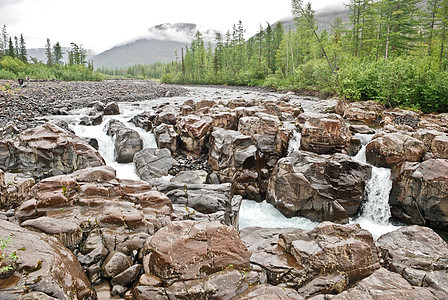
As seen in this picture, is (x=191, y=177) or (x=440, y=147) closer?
(x=440, y=147)

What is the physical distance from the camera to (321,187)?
45.4 ft

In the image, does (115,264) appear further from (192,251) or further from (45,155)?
(45,155)

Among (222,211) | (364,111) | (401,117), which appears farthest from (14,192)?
(401,117)

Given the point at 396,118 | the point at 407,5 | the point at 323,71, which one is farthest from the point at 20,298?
the point at 407,5

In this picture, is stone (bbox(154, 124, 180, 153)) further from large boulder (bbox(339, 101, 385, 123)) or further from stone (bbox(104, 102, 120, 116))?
large boulder (bbox(339, 101, 385, 123))

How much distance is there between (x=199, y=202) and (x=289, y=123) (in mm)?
12934

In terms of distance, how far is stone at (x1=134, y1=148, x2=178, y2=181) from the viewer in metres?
17.2

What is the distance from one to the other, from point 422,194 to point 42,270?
15136 mm

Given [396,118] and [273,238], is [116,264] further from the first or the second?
[396,118]

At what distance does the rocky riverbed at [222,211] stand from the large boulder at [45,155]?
0.07 m

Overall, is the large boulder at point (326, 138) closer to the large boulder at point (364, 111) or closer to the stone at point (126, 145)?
the large boulder at point (364, 111)

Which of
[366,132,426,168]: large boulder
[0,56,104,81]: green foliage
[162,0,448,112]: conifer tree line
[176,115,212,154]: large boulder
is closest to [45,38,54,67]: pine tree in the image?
[0,56,104,81]: green foliage

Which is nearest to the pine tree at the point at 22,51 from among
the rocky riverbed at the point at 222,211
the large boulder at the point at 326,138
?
the rocky riverbed at the point at 222,211

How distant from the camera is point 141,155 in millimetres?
18172
